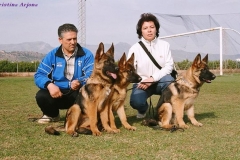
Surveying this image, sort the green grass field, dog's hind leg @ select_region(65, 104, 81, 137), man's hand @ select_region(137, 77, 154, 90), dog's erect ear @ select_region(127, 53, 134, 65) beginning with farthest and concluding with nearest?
man's hand @ select_region(137, 77, 154, 90)
dog's erect ear @ select_region(127, 53, 134, 65)
dog's hind leg @ select_region(65, 104, 81, 137)
the green grass field

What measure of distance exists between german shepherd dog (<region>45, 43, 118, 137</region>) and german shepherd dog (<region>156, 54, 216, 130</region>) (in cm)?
121

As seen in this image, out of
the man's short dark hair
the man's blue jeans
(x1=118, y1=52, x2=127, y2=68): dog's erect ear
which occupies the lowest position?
the man's blue jeans

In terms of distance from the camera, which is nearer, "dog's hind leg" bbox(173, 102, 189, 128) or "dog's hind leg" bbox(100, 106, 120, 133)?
"dog's hind leg" bbox(100, 106, 120, 133)

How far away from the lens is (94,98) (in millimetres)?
5480

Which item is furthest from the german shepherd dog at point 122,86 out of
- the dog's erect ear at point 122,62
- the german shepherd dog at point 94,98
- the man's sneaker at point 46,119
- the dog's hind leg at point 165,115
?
the man's sneaker at point 46,119

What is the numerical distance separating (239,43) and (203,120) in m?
33.9

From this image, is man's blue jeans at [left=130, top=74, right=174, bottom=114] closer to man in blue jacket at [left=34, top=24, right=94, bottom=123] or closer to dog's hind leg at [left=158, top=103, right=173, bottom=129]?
dog's hind leg at [left=158, top=103, right=173, bottom=129]

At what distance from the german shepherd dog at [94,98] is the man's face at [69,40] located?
752mm

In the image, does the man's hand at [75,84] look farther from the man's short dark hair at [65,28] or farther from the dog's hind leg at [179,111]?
the dog's hind leg at [179,111]

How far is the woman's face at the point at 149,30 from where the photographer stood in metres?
6.73

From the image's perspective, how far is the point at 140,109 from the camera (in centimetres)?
721

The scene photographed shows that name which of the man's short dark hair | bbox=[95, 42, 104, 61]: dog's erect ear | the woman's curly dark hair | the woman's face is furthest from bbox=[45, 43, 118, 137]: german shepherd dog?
the woman's curly dark hair

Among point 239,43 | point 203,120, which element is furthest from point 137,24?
point 239,43

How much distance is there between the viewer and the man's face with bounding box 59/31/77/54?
6.00 meters
